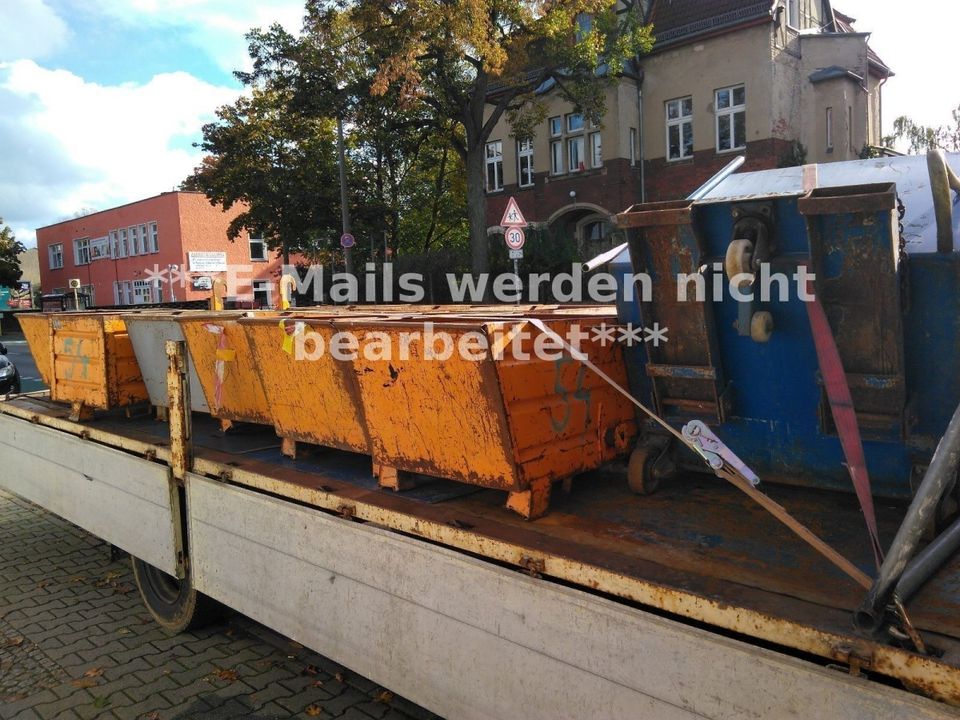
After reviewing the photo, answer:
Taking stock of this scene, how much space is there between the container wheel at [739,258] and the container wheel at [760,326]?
0.15 meters

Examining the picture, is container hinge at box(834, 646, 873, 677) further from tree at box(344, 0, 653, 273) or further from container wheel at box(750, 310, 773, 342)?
tree at box(344, 0, 653, 273)

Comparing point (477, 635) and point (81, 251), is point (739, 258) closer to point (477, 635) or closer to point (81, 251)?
point (477, 635)

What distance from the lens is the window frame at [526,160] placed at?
25344 mm

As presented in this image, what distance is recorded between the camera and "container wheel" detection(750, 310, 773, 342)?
238 cm

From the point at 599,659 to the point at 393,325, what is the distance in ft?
4.73

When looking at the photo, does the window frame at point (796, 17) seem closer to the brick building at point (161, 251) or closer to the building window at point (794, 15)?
the building window at point (794, 15)

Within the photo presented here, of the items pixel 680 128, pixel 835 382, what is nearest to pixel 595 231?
pixel 680 128

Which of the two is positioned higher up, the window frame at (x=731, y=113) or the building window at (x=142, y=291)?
the window frame at (x=731, y=113)

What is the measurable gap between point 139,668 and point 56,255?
5767 centimetres

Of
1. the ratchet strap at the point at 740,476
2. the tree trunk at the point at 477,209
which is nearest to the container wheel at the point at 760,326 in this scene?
the ratchet strap at the point at 740,476

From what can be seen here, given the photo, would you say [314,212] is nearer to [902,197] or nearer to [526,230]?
Result: [526,230]

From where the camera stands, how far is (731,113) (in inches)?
841

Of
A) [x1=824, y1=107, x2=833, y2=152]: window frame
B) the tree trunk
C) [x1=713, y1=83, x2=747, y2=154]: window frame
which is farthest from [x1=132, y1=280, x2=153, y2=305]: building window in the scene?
[x1=824, y1=107, x2=833, y2=152]: window frame

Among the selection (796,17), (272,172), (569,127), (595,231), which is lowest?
(595,231)
